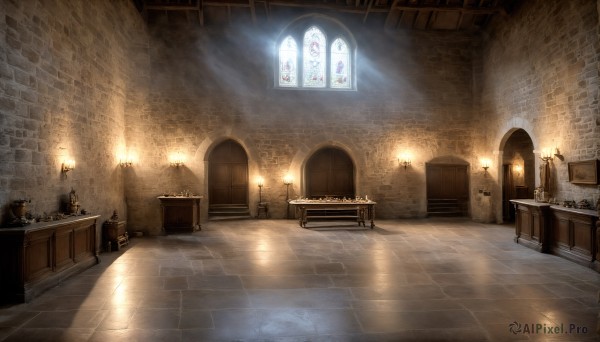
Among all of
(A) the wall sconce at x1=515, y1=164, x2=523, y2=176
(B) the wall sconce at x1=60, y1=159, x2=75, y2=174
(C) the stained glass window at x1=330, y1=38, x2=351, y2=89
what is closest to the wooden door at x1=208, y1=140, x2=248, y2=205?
(C) the stained glass window at x1=330, y1=38, x2=351, y2=89

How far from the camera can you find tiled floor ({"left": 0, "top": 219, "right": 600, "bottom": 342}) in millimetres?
3938

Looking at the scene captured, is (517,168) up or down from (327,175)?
up

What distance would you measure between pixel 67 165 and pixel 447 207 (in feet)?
36.8

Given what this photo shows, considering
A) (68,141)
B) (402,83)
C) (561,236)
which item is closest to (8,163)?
(68,141)

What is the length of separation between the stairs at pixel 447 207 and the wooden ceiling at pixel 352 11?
19.0 ft

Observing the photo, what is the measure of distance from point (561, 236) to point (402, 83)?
689cm

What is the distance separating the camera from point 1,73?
522 centimetres

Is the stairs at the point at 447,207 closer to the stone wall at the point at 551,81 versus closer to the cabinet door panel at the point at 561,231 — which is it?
the stone wall at the point at 551,81

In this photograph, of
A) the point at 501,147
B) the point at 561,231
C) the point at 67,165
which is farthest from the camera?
the point at 501,147

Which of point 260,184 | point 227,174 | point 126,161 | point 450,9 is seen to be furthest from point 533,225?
point 126,161

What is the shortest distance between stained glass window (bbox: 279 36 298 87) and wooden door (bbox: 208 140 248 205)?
2.71 m

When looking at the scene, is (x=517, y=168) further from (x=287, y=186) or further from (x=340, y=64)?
(x=287, y=186)

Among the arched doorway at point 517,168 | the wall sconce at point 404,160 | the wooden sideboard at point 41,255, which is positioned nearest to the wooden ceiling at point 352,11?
the arched doorway at point 517,168

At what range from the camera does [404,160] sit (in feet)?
41.2
